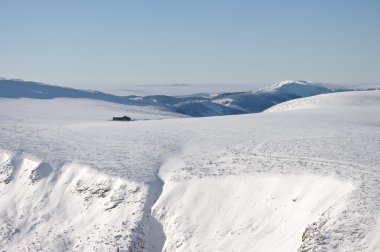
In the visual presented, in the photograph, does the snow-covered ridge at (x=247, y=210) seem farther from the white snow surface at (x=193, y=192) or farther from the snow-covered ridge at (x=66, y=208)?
the snow-covered ridge at (x=66, y=208)

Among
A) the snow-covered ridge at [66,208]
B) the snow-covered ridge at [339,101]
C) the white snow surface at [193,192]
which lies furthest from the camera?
the snow-covered ridge at [339,101]

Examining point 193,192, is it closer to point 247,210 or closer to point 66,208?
point 247,210

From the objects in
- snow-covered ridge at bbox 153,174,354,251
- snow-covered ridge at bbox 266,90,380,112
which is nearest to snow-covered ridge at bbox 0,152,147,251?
snow-covered ridge at bbox 153,174,354,251

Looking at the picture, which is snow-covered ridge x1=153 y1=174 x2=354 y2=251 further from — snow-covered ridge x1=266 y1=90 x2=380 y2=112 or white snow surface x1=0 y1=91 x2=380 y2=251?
snow-covered ridge x1=266 y1=90 x2=380 y2=112

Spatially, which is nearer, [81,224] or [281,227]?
[281,227]

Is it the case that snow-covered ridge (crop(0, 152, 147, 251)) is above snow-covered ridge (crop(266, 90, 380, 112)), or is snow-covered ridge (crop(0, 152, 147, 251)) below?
below

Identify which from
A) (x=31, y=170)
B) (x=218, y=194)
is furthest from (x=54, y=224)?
(x=218, y=194)

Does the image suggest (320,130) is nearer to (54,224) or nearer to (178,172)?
(178,172)

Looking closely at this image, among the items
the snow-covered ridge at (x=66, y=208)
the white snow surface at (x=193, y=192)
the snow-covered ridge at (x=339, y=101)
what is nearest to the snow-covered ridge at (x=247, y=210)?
the white snow surface at (x=193, y=192)

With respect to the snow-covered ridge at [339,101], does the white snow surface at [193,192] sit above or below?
below
